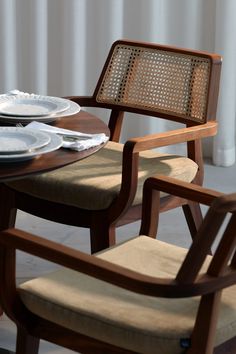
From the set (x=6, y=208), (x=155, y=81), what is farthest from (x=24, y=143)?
(x=155, y=81)

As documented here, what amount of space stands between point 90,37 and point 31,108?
1.75m

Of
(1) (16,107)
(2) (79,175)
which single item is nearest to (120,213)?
(2) (79,175)

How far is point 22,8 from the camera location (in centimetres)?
420

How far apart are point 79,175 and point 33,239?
32.4 inches

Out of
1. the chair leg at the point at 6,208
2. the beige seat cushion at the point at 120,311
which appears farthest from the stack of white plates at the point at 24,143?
the chair leg at the point at 6,208

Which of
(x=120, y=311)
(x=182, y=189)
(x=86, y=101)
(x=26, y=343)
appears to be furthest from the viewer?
(x=86, y=101)

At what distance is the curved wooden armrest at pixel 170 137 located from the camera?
8.13 ft

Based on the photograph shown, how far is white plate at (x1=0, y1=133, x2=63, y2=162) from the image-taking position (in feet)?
6.66

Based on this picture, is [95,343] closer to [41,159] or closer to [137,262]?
[137,262]

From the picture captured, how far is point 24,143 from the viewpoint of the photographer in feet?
7.04

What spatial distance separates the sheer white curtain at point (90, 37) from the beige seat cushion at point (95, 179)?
1.34m

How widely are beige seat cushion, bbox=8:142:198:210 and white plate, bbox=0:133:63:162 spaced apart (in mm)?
366

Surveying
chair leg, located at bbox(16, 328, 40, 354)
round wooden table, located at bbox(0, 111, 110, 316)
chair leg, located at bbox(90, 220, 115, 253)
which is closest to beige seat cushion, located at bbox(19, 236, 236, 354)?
chair leg, located at bbox(16, 328, 40, 354)

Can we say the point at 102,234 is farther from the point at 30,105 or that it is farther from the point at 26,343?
the point at 26,343
